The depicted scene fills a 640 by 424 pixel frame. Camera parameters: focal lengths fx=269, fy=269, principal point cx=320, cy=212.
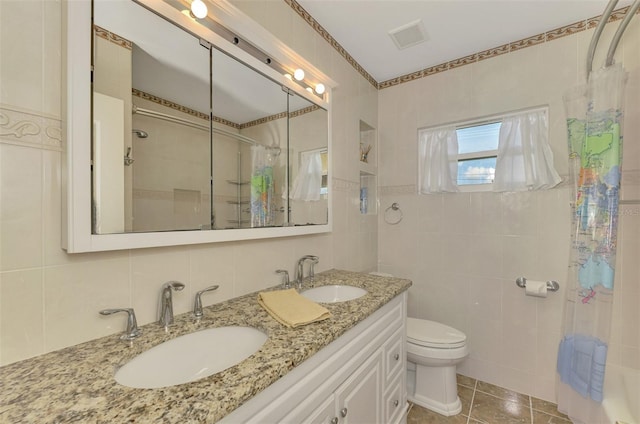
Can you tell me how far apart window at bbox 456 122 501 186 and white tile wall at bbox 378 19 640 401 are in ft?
0.41

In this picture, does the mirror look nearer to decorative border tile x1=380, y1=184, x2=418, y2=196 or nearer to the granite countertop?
the granite countertop

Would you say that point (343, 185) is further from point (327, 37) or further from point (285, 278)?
point (327, 37)

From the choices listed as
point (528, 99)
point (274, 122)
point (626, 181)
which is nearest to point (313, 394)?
point (274, 122)

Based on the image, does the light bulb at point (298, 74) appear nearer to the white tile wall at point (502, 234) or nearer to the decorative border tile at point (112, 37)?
the decorative border tile at point (112, 37)

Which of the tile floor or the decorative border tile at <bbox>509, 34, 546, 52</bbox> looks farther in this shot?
the decorative border tile at <bbox>509, 34, 546, 52</bbox>

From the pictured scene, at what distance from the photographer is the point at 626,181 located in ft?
5.23

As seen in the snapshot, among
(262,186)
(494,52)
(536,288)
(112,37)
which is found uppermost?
(494,52)

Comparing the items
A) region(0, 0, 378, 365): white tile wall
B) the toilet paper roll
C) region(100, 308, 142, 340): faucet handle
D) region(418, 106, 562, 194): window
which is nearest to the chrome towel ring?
region(418, 106, 562, 194): window

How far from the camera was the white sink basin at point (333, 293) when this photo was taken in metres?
1.51

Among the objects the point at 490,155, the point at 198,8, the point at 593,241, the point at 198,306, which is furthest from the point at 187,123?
the point at 593,241

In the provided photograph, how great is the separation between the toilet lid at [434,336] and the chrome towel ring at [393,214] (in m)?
0.86

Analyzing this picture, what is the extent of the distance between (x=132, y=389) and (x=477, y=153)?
7.92 feet

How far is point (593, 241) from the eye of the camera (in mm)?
1521

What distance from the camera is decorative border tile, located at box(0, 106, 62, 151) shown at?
27.8 inches
